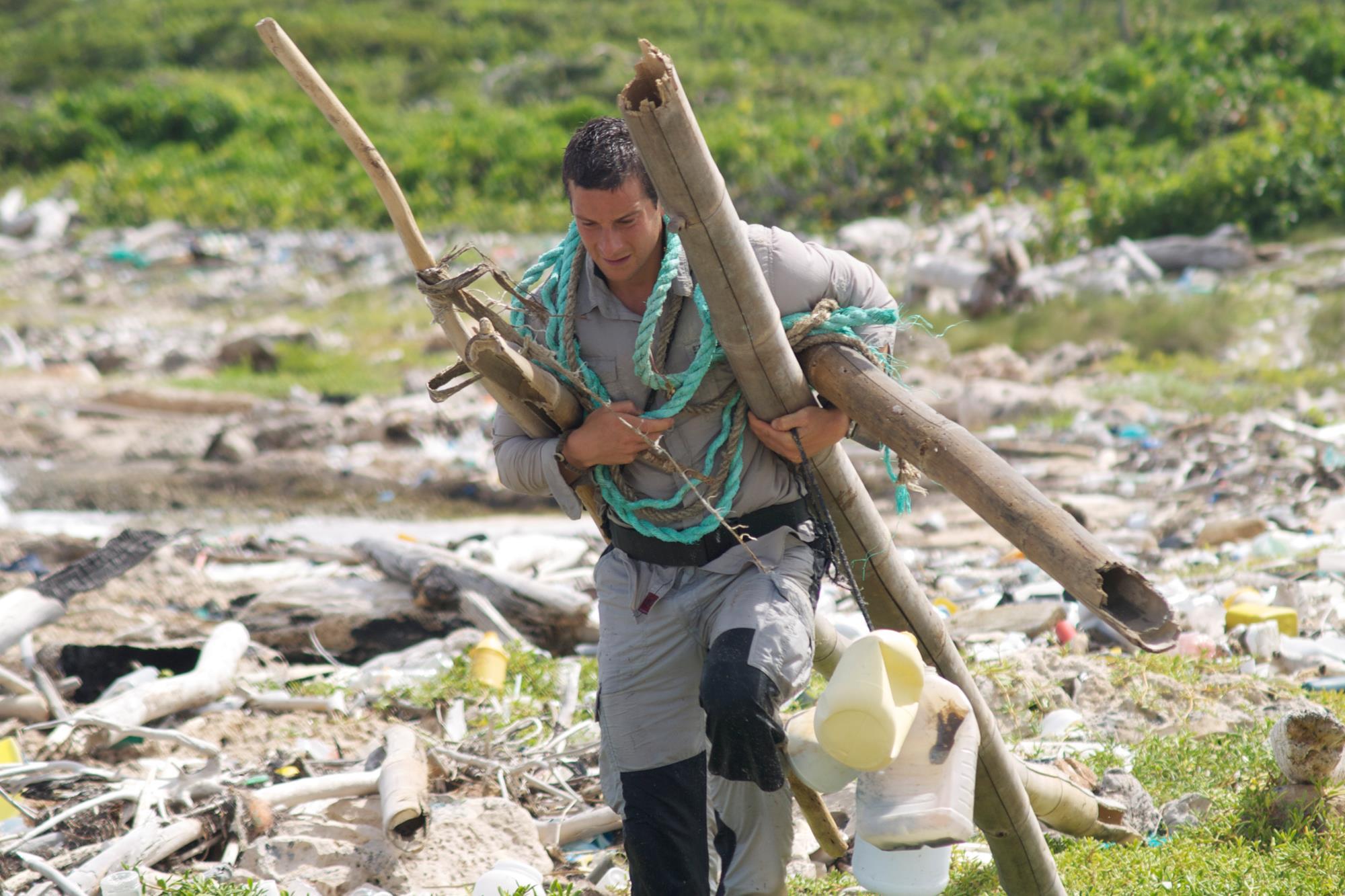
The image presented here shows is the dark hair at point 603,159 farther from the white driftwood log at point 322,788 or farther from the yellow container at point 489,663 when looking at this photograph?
the yellow container at point 489,663

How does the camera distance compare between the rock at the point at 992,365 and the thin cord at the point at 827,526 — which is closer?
the thin cord at the point at 827,526

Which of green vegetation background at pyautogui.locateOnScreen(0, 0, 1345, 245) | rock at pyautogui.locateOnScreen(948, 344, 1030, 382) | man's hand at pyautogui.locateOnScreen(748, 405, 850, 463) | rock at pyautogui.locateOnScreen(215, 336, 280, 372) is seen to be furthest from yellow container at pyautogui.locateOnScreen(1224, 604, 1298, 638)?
rock at pyautogui.locateOnScreen(215, 336, 280, 372)

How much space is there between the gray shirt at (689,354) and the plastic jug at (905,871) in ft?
2.58

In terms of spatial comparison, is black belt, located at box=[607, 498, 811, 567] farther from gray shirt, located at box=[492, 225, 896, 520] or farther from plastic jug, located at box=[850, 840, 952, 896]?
plastic jug, located at box=[850, 840, 952, 896]

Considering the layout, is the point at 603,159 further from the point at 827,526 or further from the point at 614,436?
the point at 827,526

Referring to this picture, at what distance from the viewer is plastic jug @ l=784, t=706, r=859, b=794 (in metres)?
2.47

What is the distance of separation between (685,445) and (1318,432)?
539 cm

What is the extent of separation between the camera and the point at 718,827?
2873mm

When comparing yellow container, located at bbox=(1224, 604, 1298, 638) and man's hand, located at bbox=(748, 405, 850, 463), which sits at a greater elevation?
man's hand, located at bbox=(748, 405, 850, 463)

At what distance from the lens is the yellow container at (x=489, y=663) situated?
176 inches

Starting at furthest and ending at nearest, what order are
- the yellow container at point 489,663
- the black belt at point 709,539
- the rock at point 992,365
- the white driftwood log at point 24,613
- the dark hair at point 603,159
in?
the rock at point 992,365
the white driftwood log at point 24,613
the yellow container at point 489,663
the black belt at point 709,539
the dark hair at point 603,159

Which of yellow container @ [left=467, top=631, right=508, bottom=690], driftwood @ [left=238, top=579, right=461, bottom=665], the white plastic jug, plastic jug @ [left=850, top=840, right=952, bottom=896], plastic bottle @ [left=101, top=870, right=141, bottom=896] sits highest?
the white plastic jug

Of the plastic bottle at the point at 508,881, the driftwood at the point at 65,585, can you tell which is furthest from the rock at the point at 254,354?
the plastic bottle at the point at 508,881

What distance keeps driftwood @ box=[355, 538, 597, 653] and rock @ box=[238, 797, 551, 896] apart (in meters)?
1.59
